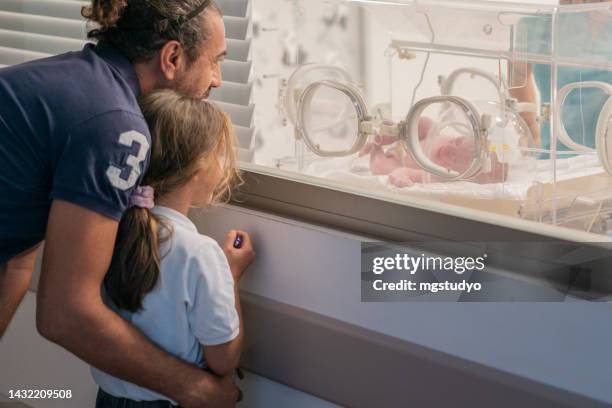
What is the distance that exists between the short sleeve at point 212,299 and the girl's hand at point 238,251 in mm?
171

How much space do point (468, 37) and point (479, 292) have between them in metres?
0.50

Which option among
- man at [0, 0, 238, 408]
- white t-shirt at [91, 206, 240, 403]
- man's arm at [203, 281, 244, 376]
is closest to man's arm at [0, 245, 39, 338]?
man at [0, 0, 238, 408]

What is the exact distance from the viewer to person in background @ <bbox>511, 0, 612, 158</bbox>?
1.48 m

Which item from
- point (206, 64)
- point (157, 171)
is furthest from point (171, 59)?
point (157, 171)

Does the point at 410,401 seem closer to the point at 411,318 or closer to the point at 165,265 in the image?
the point at 411,318

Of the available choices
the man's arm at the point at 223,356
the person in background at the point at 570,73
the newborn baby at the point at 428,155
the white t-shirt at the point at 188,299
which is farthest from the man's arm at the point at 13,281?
the person in background at the point at 570,73

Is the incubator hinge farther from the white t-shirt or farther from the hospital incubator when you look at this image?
the white t-shirt

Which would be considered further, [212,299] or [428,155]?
[428,155]

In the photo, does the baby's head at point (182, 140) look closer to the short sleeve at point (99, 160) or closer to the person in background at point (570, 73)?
the short sleeve at point (99, 160)

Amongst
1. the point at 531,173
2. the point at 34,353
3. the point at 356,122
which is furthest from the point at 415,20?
the point at 34,353

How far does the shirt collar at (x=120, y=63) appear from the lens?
147 cm

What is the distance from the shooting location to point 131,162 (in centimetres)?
134

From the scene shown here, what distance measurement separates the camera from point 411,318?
1.52 metres

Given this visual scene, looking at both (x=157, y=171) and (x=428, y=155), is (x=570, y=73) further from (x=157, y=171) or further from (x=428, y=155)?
(x=157, y=171)
